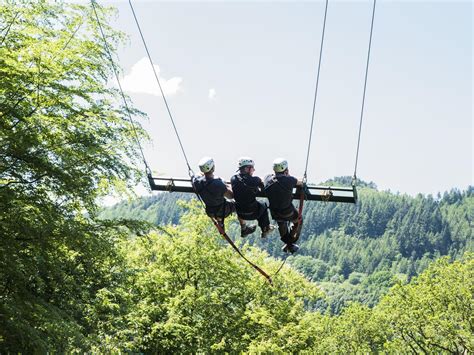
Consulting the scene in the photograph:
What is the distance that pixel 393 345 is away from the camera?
32.3 metres

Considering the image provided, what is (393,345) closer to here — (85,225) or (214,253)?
(214,253)

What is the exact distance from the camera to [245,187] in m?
9.81

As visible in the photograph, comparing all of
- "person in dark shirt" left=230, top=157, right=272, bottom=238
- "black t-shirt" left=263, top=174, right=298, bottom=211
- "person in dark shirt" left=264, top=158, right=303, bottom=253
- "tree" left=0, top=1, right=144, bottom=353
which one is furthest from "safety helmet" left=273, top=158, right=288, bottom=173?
"tree" left=0, top=1, right=144, bottom=353

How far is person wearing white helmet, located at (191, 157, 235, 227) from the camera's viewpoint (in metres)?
9.74

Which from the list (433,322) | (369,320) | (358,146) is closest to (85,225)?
(358,146)

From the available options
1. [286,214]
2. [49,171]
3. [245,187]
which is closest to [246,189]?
[245,187]

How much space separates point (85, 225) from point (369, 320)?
115 ft

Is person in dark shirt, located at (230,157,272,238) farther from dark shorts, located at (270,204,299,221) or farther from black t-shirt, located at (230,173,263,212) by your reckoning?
dark shorts, located at (270,204,299,221)

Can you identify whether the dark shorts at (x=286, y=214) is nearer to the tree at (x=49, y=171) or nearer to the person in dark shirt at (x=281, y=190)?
the person in dark shirt at (x=281, y=190)

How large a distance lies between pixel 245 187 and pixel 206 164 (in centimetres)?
85

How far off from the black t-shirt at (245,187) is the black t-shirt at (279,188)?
0.18m

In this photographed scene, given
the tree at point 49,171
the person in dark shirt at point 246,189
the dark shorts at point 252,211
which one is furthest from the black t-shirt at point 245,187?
the tree at point 49,171

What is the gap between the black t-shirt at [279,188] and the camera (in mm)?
9773

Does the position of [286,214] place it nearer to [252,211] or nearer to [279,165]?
[252,211]
